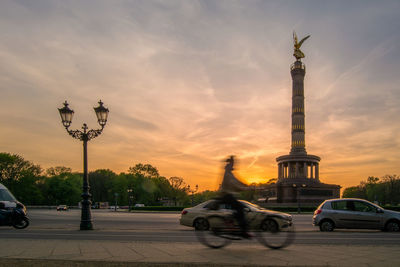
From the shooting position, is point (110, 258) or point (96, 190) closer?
point (110, 258)

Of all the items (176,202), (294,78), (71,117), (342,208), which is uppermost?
(294,78)

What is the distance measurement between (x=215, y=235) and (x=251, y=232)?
95 centimetres

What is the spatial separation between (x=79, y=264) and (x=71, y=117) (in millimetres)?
12409

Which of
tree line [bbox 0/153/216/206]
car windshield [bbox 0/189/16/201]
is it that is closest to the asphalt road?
car windshield [bbox 0/189/16/201]

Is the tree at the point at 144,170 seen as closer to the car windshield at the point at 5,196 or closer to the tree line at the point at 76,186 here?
the tree line at the point at 76,186

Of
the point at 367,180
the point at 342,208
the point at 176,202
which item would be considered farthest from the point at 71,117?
the point at 367,180

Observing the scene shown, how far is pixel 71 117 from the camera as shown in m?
18.2

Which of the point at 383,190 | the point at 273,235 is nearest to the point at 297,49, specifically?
the point at 383,190

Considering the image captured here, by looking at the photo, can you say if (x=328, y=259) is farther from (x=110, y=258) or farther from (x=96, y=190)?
(x=96, y=190)

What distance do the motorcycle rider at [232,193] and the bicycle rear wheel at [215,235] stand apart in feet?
1.57

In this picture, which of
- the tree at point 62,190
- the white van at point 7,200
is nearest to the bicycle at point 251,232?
the white van at point 7,200

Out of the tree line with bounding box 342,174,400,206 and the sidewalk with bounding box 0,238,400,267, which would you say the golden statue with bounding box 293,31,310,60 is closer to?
the tree line with bounding box 342,174,400,206

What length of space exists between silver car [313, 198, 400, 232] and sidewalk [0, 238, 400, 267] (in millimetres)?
6937

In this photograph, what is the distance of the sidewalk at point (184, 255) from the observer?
7180 millimetres
